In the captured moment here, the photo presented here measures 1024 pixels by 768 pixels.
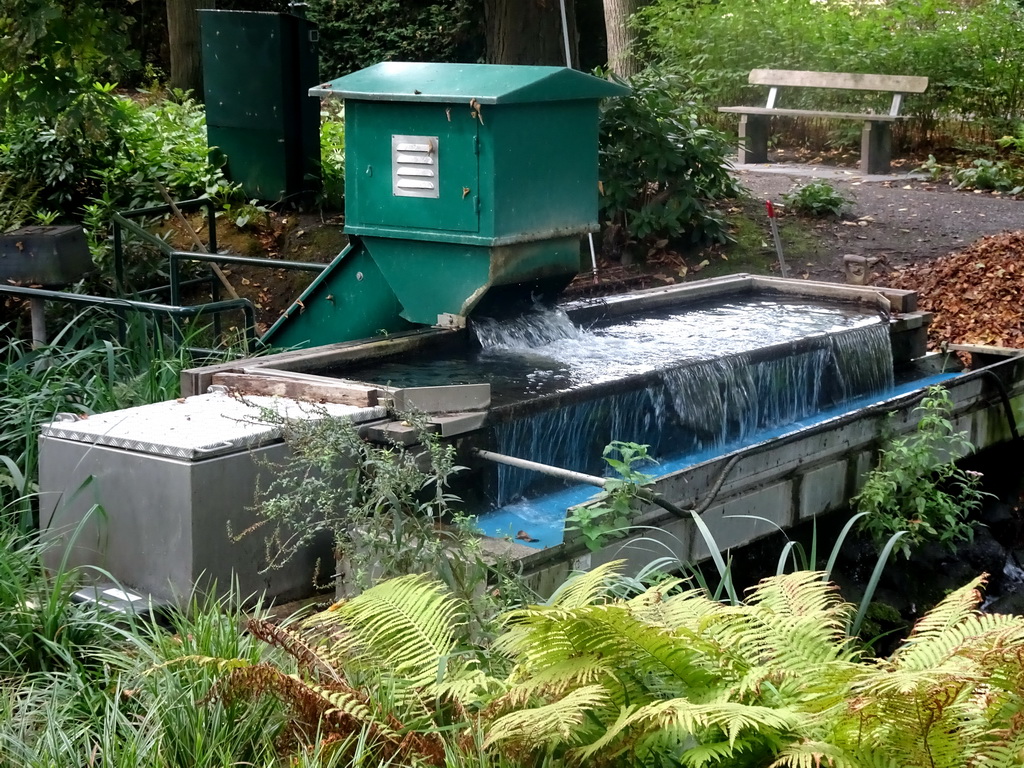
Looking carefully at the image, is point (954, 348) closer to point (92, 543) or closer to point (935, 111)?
point (92, 543)

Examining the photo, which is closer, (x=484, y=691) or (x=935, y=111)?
(x=484, y=691)

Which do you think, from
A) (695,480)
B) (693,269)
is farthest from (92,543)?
(693,269)

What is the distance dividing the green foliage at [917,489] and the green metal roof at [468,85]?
94.2 inches

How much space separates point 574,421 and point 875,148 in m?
10.7

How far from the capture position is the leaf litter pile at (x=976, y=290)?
32.7 feet

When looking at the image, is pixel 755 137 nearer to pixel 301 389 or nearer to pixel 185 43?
pixel 185 43

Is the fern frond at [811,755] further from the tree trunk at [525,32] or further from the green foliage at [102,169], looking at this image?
the tree trunk at [525,32]

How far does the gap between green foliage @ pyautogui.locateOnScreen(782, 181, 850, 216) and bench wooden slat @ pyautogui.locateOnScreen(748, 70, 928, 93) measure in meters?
4.01

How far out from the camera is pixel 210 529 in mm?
4637

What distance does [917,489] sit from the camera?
21.8 feet

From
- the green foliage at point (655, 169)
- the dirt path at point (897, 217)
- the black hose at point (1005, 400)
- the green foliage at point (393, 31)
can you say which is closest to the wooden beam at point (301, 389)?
the black hose at point (1005, 400)

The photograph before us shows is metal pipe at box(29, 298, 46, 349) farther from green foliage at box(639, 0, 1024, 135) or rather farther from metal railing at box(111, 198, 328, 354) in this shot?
green foliage at box(639, 0, 1024, 135)

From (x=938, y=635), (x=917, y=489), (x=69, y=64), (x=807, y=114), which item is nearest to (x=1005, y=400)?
(x=917, y=489)

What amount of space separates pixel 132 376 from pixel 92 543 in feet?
6.04
